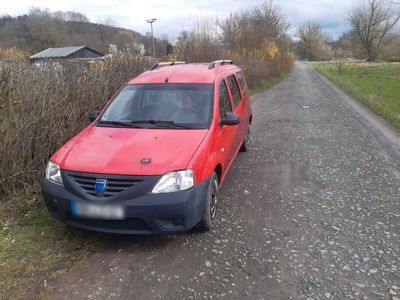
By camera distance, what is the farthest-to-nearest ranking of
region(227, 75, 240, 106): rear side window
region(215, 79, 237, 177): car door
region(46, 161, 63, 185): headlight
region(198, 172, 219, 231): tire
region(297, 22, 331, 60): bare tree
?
region(297, 22, 331, 60): bare tree, region(227, 75, 240, 106): rear side window, region(215, 79, 237, 177): car door, region(198, 172, 219, 231): tire, region(46, 161, 63, 185): headlight

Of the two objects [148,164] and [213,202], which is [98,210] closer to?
[148,164]

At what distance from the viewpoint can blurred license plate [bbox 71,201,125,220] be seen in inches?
136

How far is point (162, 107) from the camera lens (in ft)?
15.8

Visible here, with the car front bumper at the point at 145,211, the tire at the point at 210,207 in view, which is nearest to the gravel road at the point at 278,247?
the tire at the point at 210,207

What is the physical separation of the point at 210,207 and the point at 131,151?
3.51 feet

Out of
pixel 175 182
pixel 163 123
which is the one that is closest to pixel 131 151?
pixel 175 182

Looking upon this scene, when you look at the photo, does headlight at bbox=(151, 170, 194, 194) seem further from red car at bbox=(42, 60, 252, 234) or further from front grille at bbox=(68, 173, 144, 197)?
front grille at bbox=(68, 173, 144, 197)

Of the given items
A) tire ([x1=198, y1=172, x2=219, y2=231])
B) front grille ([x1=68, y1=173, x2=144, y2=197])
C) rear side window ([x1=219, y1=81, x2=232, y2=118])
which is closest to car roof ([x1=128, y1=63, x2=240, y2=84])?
rear side window ([x1=219, y1=81, x2=232, y2=118])

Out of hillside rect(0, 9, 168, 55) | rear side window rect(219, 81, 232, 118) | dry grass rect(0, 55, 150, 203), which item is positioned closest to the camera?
dry grass rect(0, 55, 150, 203)

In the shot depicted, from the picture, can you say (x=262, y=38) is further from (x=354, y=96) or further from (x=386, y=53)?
(x=386, y=53)

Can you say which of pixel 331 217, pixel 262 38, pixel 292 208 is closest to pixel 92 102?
pixel 292 208

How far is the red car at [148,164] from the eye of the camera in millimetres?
3490

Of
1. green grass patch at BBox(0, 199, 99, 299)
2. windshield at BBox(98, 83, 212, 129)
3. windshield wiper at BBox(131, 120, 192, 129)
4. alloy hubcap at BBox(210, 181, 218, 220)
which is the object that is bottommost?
green grass patch at BBox(0, 199, 99, 299)

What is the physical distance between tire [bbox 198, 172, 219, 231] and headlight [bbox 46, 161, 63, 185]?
153cm
